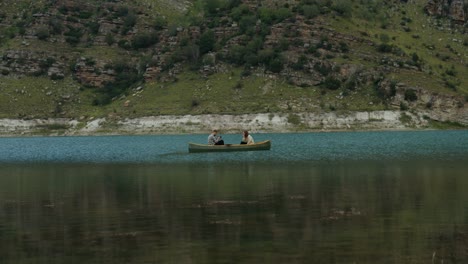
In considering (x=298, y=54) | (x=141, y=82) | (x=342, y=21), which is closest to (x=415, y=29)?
(x=342, y=21)

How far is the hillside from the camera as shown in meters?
147

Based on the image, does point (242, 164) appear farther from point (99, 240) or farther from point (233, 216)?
point (99, 240)

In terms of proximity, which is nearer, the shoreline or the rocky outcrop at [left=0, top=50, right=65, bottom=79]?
the shoreline

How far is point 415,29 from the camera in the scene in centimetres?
17462

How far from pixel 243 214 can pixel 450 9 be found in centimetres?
16093

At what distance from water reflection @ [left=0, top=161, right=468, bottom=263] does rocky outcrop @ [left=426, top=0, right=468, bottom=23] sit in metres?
137

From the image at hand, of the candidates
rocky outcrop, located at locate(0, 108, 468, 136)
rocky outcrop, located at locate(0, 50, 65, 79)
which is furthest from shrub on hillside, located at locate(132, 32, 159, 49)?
rocky outcrop, located at locate(0, 108, 468, 136)

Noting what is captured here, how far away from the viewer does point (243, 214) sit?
31750mm

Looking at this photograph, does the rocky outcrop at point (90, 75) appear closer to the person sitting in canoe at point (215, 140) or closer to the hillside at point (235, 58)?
the hillside at point (235, 58)

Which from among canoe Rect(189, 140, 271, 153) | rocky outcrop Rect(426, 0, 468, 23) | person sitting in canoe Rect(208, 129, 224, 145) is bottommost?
canoe Rect(189, 140, 271, 153)

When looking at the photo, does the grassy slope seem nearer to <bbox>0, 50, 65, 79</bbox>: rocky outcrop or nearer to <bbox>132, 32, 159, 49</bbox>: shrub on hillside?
<bbox>132, 32, 159, 49</bbox>: shrub on hillside

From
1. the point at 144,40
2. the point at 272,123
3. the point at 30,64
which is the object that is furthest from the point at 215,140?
the point at 144,40

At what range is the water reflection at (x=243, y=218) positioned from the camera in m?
24.1

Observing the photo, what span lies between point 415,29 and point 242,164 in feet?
400
